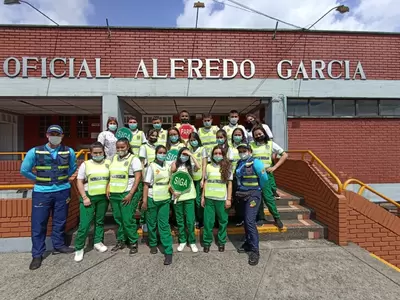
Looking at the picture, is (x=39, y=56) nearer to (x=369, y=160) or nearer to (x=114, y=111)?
(x=114, y=111)

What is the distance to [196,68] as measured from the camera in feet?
24.8

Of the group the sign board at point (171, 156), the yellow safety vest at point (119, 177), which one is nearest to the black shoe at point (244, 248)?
the sign board at point (171, 156)

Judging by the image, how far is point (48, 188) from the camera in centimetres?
365

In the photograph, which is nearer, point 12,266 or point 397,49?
point 12,266

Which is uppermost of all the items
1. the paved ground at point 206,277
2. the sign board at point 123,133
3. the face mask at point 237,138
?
the sign board at point 123,133

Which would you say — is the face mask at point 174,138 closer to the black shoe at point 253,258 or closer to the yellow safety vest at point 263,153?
the yellow safety vest at point 263,153

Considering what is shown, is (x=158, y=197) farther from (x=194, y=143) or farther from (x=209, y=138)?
(x=209, y=138)

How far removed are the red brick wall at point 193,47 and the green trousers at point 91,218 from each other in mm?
4848

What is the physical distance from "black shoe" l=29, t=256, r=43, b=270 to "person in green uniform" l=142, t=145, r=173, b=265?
1.64 m

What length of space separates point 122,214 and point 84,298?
122 centimetres

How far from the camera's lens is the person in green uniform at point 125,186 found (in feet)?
12.2

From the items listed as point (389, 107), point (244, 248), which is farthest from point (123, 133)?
point (389, 107)

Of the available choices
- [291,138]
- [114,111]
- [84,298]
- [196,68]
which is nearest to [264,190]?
[84,298]

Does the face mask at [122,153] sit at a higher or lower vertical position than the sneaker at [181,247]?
higher
